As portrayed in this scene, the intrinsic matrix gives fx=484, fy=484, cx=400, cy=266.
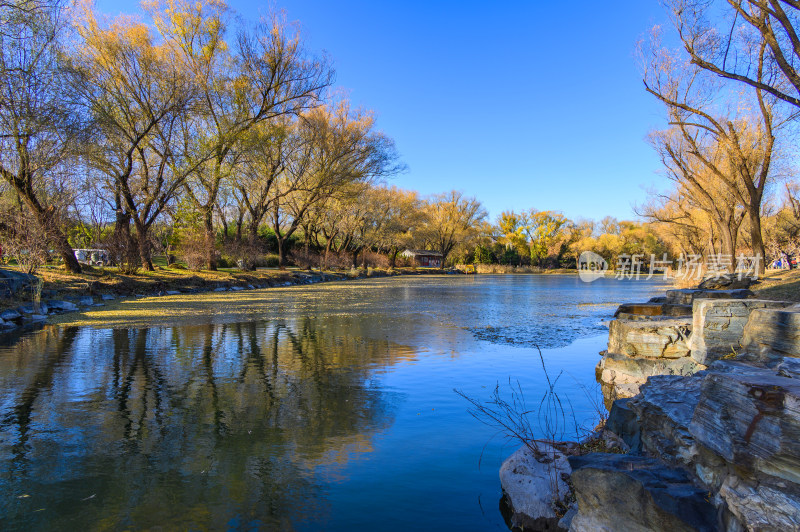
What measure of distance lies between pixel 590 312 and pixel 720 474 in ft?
50.3

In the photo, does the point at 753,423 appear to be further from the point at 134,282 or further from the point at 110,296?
the point at 134,282

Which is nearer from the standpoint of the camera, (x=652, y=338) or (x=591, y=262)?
(x=652, y=338)

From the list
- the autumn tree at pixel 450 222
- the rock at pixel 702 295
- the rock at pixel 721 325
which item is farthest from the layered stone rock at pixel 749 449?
the autumn tree at pixel 450 222

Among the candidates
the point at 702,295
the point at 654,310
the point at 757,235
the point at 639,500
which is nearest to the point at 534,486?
the point at 639,500

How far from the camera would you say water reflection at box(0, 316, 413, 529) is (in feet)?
11.6

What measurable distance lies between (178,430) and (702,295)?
11.6 metres

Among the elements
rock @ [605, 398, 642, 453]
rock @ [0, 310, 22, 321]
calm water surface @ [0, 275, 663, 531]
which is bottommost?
calm water surface @ [0, 275, 663, 531]

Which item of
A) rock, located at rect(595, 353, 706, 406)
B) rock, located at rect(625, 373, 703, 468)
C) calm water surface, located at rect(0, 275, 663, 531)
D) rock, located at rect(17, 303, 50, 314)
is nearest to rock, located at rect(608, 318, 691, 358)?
rock, located at rect(595, 353, 706, 406)

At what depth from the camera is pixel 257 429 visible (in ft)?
16.5

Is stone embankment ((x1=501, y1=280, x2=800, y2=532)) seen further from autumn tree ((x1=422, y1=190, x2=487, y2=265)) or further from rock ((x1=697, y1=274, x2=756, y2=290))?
autumn tree ((x1=422, y1=190, x2=487, y2=265))

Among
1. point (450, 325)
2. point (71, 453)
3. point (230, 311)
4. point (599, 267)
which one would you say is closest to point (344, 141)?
point (230, 311)

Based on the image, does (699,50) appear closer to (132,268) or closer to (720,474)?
(720,474)

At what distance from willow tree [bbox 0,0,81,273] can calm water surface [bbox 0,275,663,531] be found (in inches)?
305

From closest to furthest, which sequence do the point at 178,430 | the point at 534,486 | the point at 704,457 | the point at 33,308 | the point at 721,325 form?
the point at 704,457 < the point at 534,486 < the point at 178,430 < the point at 721,325 < the point at 33,308
